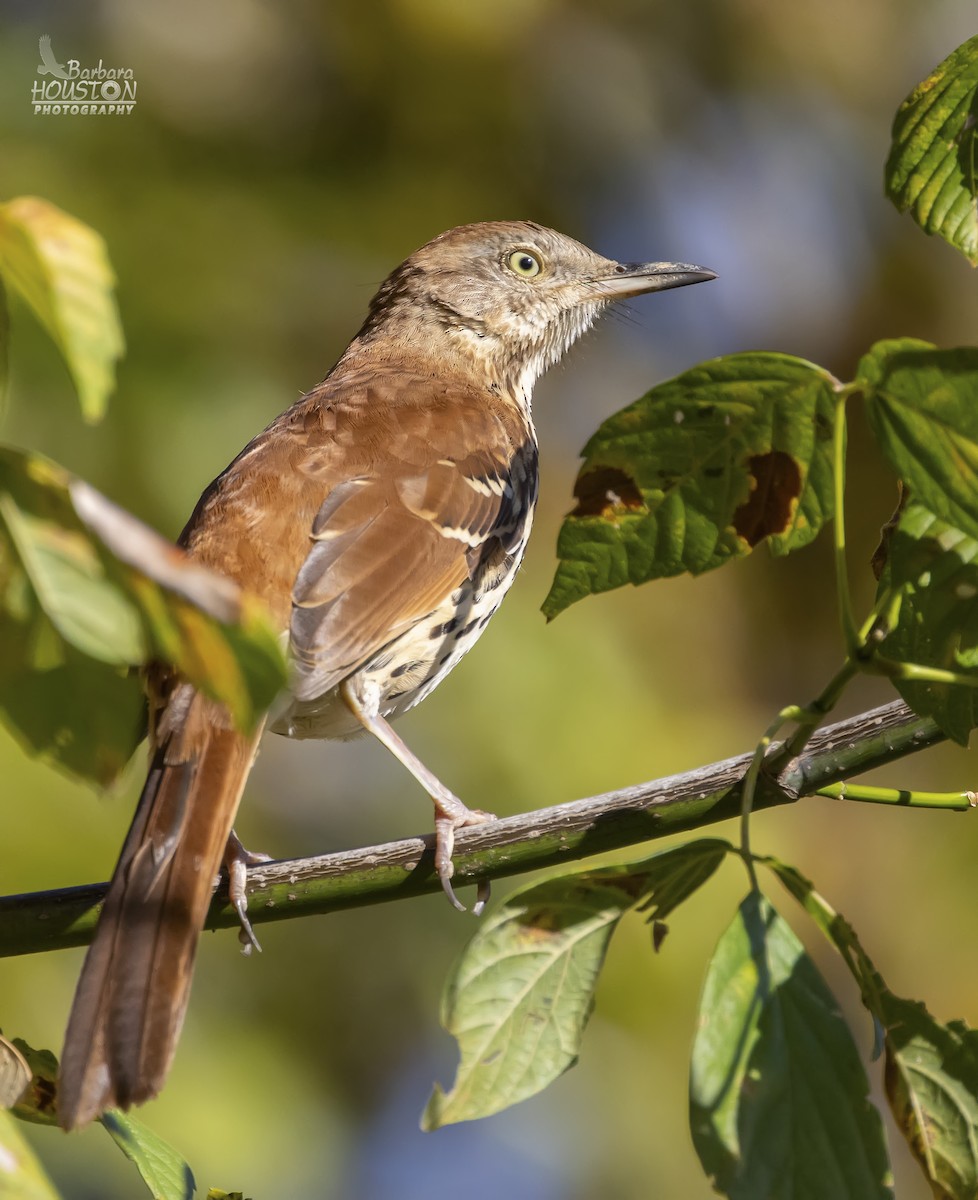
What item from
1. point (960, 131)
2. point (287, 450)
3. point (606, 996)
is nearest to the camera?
point (960, 131)

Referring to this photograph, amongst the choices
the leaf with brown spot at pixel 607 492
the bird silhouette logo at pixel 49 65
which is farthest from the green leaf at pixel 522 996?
the bird silhouette logo at pixel 49 65

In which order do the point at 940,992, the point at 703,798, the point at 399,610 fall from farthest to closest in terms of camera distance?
1. the point at 940,992
2. the point at 399,610
3. the point at 703,798

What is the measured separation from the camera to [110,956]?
77.7 inches

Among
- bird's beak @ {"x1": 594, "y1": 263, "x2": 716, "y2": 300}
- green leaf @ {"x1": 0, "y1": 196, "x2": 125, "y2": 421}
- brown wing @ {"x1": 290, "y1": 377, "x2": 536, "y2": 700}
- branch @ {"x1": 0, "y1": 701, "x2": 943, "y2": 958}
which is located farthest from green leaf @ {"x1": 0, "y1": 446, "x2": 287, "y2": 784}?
bird's beak @ {"x1": 594, "y1": 263, "x2": 716, "y2": 300}

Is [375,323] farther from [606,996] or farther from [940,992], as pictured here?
[940,992]

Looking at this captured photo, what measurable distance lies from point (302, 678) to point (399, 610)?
0.29 m

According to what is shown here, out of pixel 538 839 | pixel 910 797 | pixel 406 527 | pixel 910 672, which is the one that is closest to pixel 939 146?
pixel 910 672

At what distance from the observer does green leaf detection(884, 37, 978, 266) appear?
1.66m

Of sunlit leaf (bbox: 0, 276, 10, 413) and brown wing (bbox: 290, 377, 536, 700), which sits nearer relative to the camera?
sunlit leaf (bbox: 0, 276, 10, 413)

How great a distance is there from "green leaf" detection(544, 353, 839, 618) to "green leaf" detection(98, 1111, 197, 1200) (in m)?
0.83

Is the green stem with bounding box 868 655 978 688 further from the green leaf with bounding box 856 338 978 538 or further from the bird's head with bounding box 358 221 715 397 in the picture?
the bird's head with bounding box 358 221 715 397

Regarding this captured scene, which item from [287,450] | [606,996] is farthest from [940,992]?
[287,450]

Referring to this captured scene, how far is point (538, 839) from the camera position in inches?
77.9

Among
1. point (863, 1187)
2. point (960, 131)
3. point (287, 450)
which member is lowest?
point (863, 1187)
